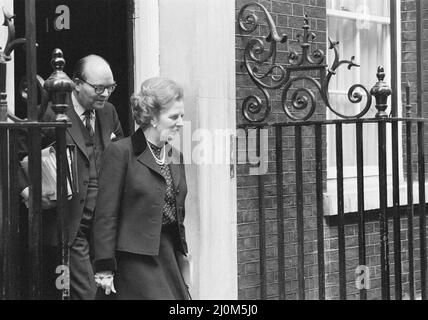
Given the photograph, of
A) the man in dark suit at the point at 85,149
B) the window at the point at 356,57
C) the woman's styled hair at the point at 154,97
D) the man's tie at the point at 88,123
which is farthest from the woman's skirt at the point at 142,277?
the window at the point at 356,57

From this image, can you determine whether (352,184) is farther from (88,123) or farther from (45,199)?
(45,199)

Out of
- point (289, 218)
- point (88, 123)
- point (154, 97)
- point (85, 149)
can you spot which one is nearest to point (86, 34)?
point (88, 123)

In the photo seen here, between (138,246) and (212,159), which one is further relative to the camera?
(212,159)

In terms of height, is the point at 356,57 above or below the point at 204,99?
above

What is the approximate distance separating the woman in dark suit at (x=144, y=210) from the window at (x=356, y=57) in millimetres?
2787

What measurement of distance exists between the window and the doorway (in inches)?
74.7

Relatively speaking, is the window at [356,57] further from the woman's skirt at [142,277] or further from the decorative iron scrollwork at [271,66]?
the woman's skirt at [142,277]

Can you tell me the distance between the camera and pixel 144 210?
5051 millimetres

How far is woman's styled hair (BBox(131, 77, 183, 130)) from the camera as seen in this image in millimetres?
5141

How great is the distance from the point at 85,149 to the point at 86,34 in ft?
5.98
